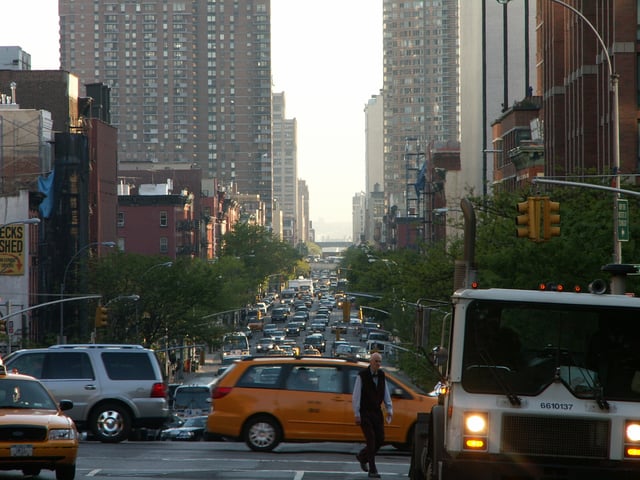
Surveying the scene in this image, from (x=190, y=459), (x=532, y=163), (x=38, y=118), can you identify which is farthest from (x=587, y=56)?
(x=190, y=459)

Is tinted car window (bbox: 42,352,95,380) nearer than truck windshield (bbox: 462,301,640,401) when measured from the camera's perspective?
No

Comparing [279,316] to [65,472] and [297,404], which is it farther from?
[65,472]

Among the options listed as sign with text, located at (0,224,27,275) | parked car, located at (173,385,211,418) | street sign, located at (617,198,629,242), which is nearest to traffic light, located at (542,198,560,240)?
street sign, located at (617,198,629,242)

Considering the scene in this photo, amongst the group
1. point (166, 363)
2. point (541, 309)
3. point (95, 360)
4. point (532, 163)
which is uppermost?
point (532, 163)

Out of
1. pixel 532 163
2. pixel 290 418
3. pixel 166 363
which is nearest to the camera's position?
pixel 290 418

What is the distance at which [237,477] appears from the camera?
62.5ft

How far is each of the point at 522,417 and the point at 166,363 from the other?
264ft

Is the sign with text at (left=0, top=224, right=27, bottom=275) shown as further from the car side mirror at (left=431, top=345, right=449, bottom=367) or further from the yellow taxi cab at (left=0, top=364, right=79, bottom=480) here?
the car side mirror at (left=431, top=345, right=449, bottom=367)

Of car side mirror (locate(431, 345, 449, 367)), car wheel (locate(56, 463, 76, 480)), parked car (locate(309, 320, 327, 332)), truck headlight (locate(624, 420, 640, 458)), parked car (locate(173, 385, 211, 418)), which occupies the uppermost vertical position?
car side mirror (locate(431, 345, 449, 367))

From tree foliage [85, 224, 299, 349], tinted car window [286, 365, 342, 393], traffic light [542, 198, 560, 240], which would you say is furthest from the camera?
tree foliage [85, 224, 299, 349]

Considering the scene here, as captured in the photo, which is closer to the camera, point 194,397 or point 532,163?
point 194,397

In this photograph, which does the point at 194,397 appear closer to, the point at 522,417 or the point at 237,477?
the point at 237,477

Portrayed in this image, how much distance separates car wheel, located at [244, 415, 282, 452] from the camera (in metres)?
23.8

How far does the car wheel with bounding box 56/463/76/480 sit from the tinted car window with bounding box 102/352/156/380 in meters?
7.69
